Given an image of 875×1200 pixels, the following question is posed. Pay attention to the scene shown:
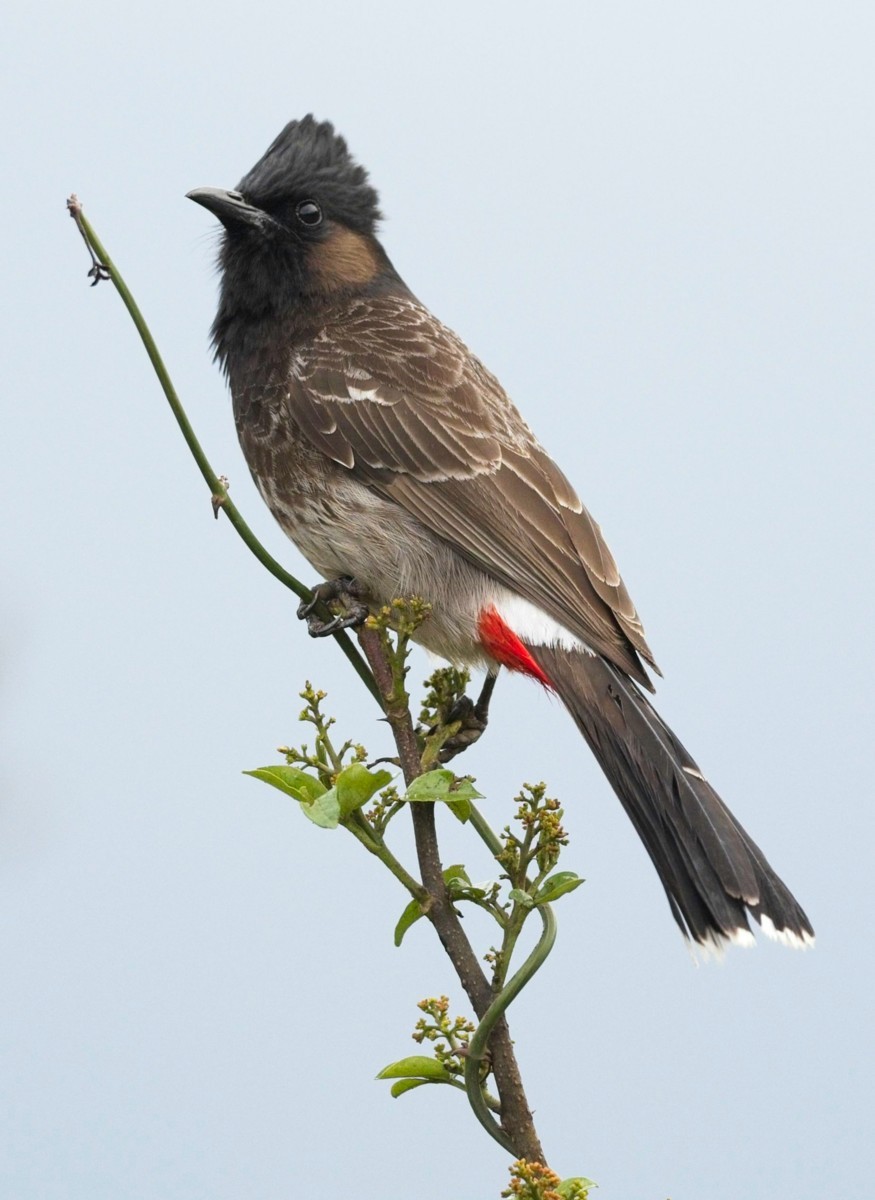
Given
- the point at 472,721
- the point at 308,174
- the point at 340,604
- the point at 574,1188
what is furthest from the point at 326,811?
the point at 308,174

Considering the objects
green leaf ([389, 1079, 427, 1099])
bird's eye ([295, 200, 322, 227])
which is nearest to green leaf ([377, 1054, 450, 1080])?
green leaf ([389, 1079, 427, 1099])

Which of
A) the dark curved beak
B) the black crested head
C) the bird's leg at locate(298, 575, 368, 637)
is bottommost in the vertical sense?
the bird's leg at locate(298, 575, 368, 637)

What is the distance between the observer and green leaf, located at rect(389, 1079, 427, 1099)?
6.23ft

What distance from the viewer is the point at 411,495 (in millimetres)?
3082

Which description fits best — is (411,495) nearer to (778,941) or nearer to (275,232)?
(275,232)

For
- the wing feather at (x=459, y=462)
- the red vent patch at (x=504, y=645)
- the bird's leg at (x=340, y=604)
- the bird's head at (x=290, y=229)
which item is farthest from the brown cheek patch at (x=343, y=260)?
the red vent patch at (x=504, y=645)

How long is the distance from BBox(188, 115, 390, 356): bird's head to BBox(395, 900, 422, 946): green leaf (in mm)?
1894

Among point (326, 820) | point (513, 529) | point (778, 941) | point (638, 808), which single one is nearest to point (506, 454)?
point (513, 529)

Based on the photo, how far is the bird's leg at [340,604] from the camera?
2.92 metres

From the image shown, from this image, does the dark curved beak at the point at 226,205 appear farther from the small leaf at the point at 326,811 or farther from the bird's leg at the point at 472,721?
the small leaf at the point at 326,811

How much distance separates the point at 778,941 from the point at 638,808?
326mm

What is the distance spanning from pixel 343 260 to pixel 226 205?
33 cm

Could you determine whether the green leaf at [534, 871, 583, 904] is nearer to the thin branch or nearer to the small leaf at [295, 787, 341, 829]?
the thin branch

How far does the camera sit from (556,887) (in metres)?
1.86
